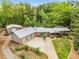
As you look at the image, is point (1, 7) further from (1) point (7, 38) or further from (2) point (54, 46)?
(2) point (54, 46)

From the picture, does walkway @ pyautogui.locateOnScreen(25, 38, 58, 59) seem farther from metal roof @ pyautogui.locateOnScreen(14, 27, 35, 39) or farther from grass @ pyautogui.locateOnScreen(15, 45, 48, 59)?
metal roof @ pyautogui.locateOnScreen(14, 27, 35, 39)

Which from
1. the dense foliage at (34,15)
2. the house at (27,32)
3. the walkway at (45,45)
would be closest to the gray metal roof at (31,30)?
the house at (27,32)

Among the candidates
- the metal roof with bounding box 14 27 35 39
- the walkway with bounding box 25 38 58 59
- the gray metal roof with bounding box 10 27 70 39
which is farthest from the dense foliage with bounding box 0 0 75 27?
the walkway with bounding box 25 38 58 59

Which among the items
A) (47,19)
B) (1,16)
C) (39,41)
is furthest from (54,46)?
(1,16)

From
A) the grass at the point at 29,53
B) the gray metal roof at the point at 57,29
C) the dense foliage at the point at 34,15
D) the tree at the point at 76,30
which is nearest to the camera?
the grass at the point at 29,53

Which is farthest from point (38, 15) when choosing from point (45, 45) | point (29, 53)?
point (29, 53)

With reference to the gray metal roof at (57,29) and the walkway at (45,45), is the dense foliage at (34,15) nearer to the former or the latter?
the gray metal roof at (57,29)

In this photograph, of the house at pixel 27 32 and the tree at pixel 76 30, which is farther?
the house at pixel 27 32

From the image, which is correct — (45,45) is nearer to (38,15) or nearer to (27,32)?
(27,32)
